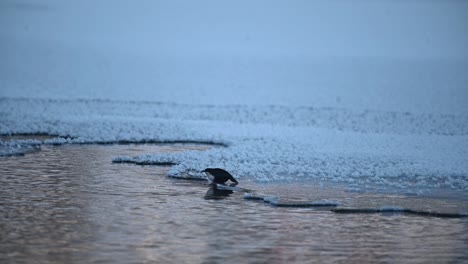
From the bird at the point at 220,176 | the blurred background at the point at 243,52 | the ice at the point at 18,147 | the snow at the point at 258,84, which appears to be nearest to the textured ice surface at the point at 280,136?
the snow at the point at 258,84

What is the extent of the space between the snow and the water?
4.57 ft

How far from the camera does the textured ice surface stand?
1185 centimetres

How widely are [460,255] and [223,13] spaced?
4567cm

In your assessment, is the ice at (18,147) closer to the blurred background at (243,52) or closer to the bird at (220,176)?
the bird at (220,176)

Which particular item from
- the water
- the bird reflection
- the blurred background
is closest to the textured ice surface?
the bird reflection

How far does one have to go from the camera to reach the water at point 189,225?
695cm

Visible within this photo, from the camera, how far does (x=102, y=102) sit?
22766 mm

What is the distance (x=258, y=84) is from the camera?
30469mm

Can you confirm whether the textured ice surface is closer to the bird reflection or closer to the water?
the bird reflection

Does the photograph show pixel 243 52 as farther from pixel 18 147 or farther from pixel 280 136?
pixel 18 147

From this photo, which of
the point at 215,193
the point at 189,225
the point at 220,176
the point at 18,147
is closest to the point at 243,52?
the point at 18,147

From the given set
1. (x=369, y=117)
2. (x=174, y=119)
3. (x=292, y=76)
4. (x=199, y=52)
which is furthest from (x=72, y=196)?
(x=199, y=52)

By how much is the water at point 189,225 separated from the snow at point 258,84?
1.39m

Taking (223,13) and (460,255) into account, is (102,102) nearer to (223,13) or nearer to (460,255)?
(460,255)
